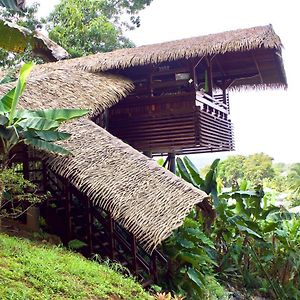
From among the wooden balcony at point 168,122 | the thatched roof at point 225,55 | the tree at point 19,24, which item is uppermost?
the tree at point 19,24

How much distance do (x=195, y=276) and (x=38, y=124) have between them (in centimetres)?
344

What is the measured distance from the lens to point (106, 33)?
1695 centimetres

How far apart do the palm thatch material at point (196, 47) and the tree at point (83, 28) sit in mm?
6719

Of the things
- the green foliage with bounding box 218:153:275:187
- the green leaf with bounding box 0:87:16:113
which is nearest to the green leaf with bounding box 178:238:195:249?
the green leaf with bounding box 0:87:16:113

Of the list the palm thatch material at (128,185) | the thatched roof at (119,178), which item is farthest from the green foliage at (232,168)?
the palm thatch material at (128,185)

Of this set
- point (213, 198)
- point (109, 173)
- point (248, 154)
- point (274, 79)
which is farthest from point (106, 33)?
point (248, 154)

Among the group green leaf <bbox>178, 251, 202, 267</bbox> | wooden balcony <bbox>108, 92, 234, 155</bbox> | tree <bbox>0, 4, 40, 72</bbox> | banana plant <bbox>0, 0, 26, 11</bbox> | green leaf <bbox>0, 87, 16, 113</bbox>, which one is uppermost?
tree <bbox>0, 4, 40, 72</bbox>

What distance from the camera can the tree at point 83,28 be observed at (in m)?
16.6

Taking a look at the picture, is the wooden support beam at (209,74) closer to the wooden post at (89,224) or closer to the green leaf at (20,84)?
the wooden post at (89,224)

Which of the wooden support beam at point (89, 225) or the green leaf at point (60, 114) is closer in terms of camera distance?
the green leaf at point (60, 114)

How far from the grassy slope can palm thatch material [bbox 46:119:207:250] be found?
64 centimetres

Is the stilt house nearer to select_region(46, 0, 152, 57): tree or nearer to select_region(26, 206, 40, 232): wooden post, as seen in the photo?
select_region(26, 206, 40, 232): wooden post

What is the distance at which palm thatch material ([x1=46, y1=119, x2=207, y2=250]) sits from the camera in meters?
5.40

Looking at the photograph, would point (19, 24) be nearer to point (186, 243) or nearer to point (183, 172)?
point (183, 172)
